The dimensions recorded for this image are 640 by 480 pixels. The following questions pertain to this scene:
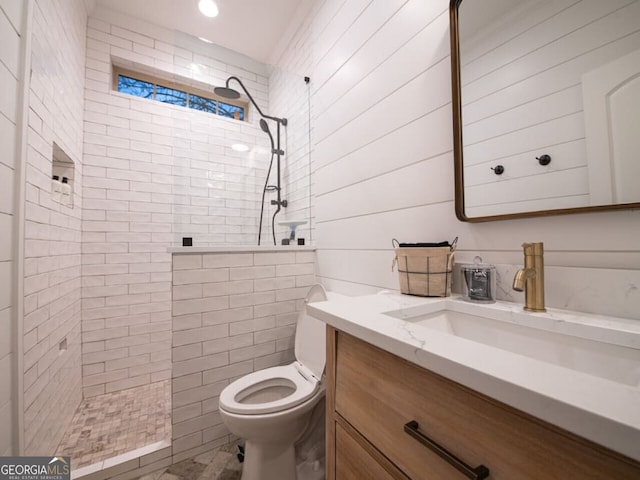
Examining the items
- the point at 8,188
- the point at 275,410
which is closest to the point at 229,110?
the point at 8,188

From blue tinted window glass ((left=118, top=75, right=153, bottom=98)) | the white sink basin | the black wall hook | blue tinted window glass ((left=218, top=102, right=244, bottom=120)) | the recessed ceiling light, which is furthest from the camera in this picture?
blue tinted window glass ((left=218, top=102, right=244, bottom=120))

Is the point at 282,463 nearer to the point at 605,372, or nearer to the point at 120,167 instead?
the point at 605,372

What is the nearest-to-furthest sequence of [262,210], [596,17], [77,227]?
[596,17] → [77,227] → [262,210]

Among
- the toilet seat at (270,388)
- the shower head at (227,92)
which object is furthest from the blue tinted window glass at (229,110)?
the toilet seat at (270,388)

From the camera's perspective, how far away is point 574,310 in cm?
69

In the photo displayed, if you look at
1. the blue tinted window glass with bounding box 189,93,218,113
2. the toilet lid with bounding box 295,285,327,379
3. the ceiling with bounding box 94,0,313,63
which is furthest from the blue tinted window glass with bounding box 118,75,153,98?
the toilet lid with bounding box 295,285,327,379

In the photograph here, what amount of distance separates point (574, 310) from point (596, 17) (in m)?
0.78

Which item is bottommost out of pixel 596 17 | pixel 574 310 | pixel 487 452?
pixel 487 452

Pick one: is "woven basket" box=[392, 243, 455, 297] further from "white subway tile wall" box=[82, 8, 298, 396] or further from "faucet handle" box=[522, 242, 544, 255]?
"white subway tile wall" box=[82, 8, 298, 396]

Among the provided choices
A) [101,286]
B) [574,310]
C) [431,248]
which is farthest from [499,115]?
[101,286]

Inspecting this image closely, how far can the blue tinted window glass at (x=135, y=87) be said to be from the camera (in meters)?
2.33

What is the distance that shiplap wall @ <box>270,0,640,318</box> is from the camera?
0.67 metres

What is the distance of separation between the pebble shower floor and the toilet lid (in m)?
0.90

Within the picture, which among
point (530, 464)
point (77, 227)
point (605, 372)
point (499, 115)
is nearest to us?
point (530, 464)
